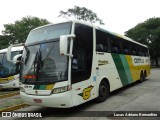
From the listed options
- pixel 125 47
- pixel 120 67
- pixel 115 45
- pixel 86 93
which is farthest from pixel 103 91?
pixel 125 47

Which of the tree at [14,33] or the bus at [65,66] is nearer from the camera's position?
the bus at [65,66]

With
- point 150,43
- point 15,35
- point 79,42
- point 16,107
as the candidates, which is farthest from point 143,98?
point 15,35

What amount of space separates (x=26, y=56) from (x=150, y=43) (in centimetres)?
3736

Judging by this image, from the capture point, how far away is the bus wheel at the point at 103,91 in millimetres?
8672

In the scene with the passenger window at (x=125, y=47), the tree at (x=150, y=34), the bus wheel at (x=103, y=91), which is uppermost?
the tree at (x=150, y=34)

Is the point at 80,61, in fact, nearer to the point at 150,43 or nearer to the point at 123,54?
the point at 123,54

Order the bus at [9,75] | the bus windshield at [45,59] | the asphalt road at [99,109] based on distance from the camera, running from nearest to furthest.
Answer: the bus windshield at [45,59] → the asphalt road at [99,109] → the bus at [9,75]

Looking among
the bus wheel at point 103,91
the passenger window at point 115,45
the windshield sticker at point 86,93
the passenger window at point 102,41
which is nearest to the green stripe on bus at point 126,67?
the passenger window at point 115,45

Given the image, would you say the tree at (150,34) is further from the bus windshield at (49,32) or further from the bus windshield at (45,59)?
the bus windshield at (45,59)

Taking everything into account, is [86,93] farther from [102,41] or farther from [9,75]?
[9,75]

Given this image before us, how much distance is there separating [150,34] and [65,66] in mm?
37552

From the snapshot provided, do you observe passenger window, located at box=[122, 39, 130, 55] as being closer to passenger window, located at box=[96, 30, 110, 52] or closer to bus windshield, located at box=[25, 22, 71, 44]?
passenger window, located at box=[96, 30, 110, 52]

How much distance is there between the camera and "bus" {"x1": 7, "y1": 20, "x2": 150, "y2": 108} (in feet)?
21.7

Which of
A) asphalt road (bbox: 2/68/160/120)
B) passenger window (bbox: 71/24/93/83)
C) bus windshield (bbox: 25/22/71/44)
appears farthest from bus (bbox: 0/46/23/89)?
passenger window (bbox: 71/24/93/83)
